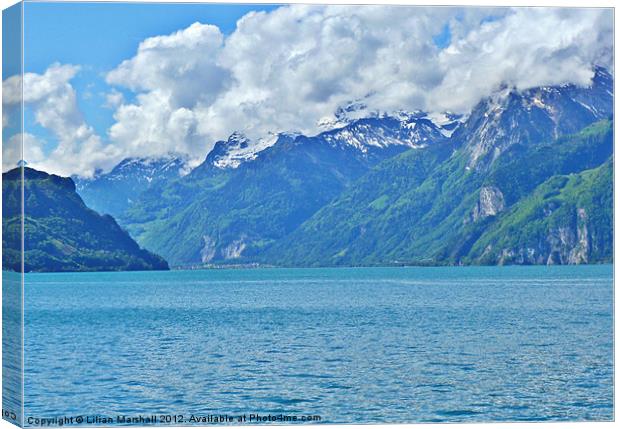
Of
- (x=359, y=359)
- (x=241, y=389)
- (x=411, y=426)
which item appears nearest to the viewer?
(x=411, y=426)

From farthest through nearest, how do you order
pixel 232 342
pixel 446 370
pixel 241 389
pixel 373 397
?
pixel 232 342, pixel 446 370, pixel 241 389, pixel 373 397

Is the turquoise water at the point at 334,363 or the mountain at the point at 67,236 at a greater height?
the mountain at the point at 67,236

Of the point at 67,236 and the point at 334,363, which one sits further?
the point at 67,236

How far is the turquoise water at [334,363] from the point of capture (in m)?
27.5

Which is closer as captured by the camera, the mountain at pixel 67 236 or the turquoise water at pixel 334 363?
the turquoise water at pixel 334 363

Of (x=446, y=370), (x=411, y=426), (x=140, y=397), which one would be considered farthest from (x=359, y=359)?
(x=411, y=426)

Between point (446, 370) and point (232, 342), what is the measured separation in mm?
14494

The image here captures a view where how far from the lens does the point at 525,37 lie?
3553 centimetres

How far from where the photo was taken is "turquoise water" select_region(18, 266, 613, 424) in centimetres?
2747

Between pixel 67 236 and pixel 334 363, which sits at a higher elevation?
pixel 67 236

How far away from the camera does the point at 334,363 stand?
36.5 m

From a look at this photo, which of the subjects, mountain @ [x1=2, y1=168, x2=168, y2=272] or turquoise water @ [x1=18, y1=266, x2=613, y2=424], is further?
Answer: mountain @ [x1=2, y1=168, x2=168, y2=272]

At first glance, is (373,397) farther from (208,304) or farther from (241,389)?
(208,304)

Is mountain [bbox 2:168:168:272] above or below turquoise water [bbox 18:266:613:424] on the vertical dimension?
above
